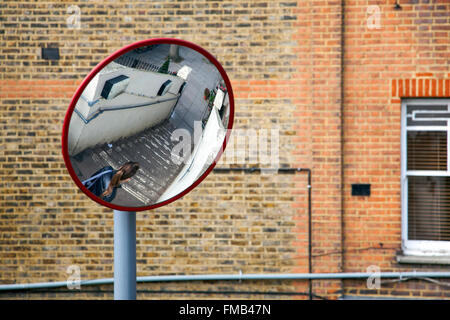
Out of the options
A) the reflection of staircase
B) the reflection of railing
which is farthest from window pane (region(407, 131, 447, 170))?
the reflection of railing

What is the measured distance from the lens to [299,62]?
5.47 m

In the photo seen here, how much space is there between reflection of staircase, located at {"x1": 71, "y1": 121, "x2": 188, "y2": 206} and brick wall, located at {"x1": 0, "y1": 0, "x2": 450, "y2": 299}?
13.2ft

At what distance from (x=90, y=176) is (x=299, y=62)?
4.47 meters

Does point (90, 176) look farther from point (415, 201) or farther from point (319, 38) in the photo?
point (415, 201)

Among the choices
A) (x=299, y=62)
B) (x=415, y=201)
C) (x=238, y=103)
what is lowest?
(x=415, y=201)

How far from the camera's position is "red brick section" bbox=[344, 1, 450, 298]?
539 cm

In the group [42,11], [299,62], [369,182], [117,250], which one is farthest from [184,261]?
[117,250]

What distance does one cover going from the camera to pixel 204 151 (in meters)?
1.54

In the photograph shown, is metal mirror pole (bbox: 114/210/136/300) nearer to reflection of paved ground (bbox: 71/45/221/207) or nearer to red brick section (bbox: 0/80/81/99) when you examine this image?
reflection of paved ground (bbox: 71/45/221/207)

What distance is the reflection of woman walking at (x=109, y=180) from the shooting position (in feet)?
4.50

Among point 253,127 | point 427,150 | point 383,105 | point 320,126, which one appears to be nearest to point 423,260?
point 427,150

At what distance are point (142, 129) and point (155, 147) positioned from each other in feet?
0.25

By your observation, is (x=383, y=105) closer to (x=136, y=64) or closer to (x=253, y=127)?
(x=253, y=127)

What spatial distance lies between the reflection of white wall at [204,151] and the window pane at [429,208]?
15.3 feet
